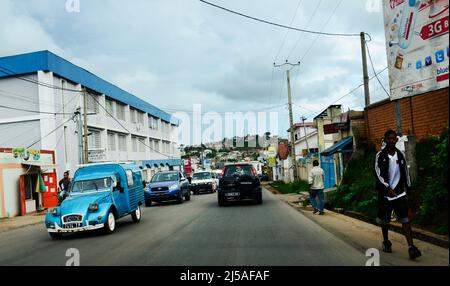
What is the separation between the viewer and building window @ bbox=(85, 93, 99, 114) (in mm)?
41219

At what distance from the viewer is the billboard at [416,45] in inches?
278

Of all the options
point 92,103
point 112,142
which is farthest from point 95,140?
point 112,142

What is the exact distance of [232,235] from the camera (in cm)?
1018

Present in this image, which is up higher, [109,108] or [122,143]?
[109,108]

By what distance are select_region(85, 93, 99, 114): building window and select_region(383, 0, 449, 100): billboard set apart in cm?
3621

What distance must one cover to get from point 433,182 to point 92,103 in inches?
1467

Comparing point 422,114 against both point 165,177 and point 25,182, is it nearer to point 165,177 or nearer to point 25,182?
point 165,177

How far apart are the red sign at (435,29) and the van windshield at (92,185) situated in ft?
30.4

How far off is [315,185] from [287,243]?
640 centimetres

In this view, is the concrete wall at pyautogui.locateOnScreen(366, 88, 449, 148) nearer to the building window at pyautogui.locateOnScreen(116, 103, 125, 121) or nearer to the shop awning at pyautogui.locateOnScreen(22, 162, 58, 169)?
the shop awning at pyautogui.locateOnScreen(22, 162, 58, 169)

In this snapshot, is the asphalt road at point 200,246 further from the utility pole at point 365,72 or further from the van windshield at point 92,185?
the utility pole at point 365,72

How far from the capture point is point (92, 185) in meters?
13.0

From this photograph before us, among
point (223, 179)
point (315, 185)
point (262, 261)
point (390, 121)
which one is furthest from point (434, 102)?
point (223, 179)
